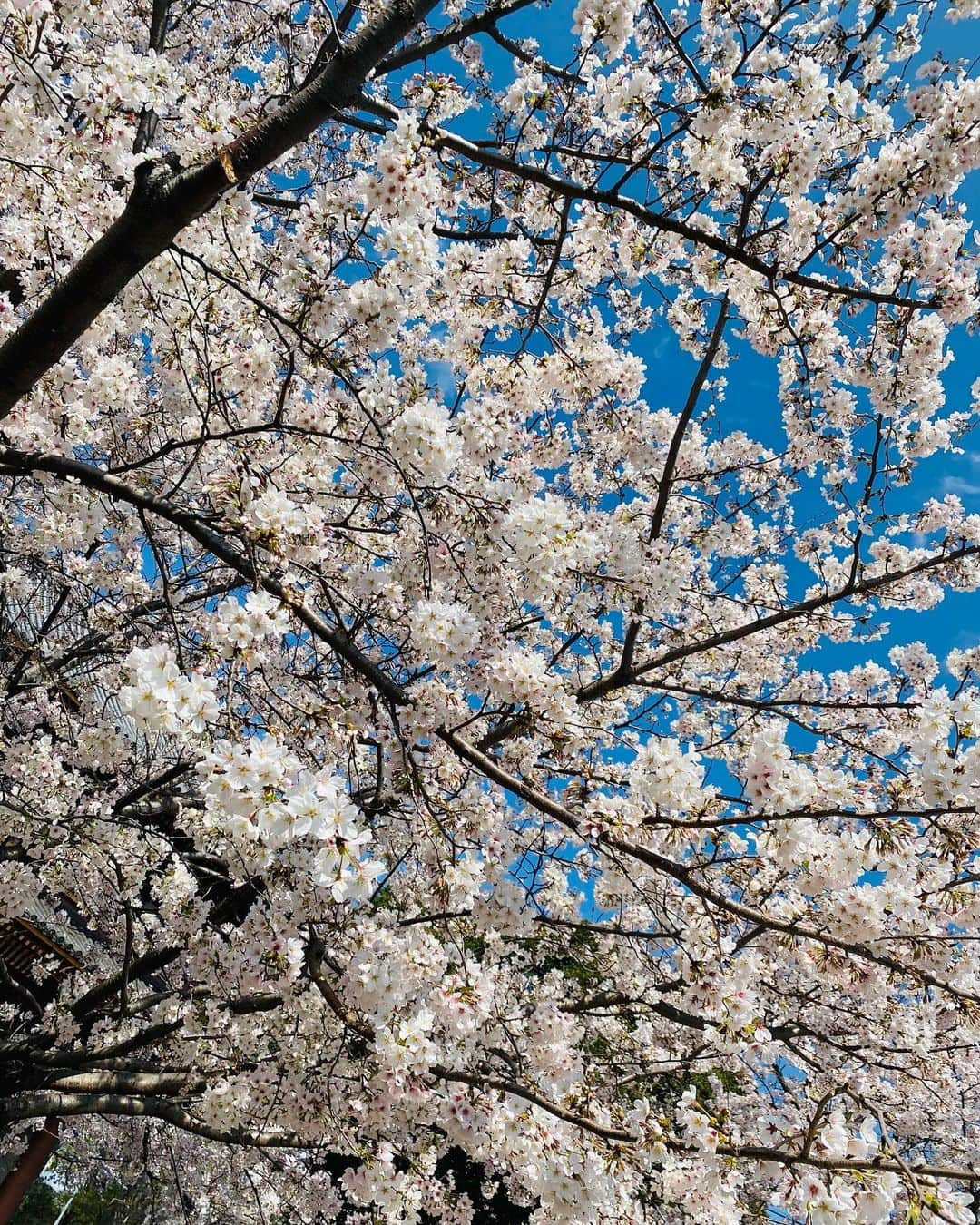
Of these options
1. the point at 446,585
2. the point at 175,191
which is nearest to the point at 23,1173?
the point at 446,585

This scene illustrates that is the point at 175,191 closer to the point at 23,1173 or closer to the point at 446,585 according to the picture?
the point at 446,585

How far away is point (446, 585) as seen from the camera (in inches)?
148

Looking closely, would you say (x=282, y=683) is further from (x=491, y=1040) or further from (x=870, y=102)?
(x=870, y=102)

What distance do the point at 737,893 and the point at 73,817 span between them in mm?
3944

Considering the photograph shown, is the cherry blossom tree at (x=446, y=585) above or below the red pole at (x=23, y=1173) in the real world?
above

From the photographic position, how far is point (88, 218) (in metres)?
3.62


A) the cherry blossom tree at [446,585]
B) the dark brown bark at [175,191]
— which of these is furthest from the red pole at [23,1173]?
the dark brown bark at [175,191]

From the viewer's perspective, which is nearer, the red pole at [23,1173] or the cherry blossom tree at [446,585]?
the cherry blossom tree at [446,585]

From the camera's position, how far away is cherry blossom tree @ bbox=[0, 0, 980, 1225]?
105 inches

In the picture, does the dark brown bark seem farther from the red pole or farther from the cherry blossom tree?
the red pole

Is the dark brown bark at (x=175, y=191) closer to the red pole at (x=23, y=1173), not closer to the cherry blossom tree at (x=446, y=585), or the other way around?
the cherry blossom tree at (x=446, y=585)

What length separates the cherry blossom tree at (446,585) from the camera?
2672mm

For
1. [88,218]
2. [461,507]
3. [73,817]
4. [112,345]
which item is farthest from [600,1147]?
[112,345]

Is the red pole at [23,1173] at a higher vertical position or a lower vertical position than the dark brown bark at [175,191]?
lower
